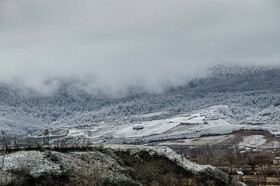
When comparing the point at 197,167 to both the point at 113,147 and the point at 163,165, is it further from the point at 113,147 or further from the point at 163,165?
the point at 113,147

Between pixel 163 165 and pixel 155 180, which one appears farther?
pixel 163 165

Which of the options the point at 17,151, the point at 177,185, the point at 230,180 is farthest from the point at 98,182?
the point at 230,180

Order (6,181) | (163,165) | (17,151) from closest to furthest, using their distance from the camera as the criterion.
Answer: (6,181)
(17,151)
(163,165)

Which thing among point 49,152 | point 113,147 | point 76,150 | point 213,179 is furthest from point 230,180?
point 49,152

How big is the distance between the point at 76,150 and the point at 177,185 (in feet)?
43.7

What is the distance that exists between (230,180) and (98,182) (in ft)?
71.3

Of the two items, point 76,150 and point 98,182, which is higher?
point 76,150

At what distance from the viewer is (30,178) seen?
34.6m

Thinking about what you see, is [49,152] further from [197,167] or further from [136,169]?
[197,167]

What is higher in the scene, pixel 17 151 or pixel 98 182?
pixel 17 151

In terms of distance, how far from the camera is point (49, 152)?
38875mm

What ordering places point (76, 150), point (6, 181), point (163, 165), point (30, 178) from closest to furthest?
1. point (6, 181)
2. point (30, 178)
3. point (76, 150)
4. point (163, 165)

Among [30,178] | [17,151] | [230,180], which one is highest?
[17,151]

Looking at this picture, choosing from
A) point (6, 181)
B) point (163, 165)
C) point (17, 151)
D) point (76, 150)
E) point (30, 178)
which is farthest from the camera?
point (163, 165)
